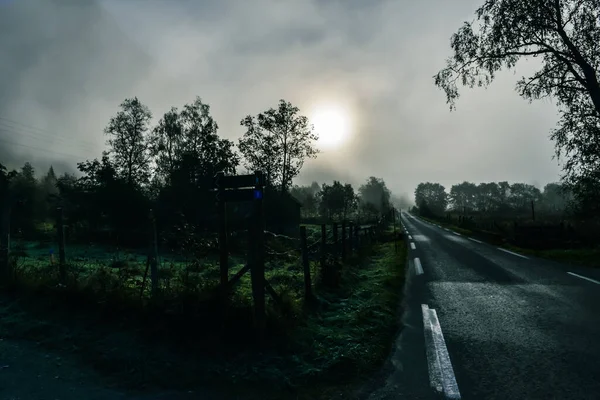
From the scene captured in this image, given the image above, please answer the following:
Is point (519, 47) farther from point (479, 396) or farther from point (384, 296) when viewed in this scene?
Result: point (479, 396)

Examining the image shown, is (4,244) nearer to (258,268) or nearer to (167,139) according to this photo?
(258,268)

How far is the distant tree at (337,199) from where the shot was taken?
312 feet

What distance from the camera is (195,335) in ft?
17.6

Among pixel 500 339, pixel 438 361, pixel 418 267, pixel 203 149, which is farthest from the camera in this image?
pixel 203 149

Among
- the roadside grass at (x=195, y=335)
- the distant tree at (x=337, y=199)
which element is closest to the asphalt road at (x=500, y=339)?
the roadside grass at (x=195, y=335)

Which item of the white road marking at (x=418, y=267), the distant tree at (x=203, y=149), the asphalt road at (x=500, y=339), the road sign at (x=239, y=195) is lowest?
the white road marking at (x=418, y=267)

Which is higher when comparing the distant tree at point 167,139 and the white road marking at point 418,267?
the distant tree at point 167,139

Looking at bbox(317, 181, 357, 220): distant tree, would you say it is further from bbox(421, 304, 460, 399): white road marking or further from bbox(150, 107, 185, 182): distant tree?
bbox(421, 304, 460, 399): white road marking

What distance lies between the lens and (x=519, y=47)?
1502 cm

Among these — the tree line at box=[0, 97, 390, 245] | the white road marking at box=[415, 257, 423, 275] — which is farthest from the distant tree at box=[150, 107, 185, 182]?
the white road marking at box=[415, 257, 423, 275]

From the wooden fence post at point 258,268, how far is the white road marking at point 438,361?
2.42 m

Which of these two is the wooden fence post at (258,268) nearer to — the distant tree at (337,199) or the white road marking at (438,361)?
the white road marking at (438,361)

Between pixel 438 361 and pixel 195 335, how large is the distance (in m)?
3.42

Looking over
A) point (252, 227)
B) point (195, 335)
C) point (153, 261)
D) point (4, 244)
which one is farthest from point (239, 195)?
point (4, 244)
